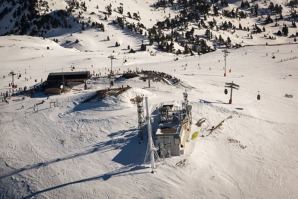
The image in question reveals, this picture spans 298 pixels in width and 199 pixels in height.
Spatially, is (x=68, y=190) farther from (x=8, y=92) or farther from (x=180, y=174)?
(x=8, y=92)

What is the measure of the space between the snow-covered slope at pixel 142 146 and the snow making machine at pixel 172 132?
104cm

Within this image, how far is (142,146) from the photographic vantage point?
33.9 meters

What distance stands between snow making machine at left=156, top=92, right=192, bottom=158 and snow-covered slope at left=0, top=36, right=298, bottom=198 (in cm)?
104

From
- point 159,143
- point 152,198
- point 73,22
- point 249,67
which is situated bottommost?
point 152,198

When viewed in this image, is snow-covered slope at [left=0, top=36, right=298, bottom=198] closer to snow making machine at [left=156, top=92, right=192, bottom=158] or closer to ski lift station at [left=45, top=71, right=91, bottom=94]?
snow making machine at [left=156, top=92, right=192, bottom=158]

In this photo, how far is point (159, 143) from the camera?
32.1 metres

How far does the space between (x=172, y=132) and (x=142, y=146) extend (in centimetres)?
376

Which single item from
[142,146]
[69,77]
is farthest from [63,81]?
[142,146]

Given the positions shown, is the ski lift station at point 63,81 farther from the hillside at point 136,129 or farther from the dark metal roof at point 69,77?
the hillside at point 136,129

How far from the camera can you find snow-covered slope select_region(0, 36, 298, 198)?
90.1ft

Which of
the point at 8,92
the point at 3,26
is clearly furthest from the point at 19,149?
the point at 3,26

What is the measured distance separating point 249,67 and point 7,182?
60.9m

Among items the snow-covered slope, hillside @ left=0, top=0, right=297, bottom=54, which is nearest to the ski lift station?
the snow-covered slope

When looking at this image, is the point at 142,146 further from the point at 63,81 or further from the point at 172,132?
the point at 63,81
